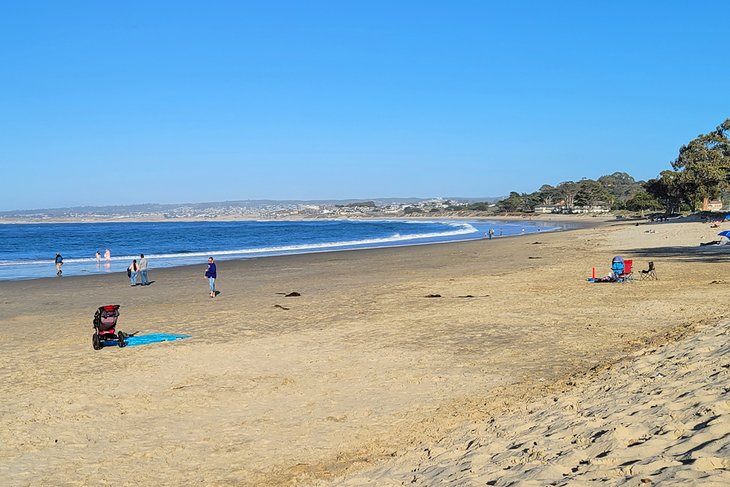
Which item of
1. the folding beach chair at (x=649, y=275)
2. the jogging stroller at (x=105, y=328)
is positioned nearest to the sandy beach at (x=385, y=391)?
the jogging stroller at (x=105, y=328)

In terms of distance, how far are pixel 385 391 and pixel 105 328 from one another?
249 inches

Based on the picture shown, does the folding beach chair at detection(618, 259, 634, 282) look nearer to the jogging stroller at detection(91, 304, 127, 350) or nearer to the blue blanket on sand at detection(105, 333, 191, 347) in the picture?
the blue blanket on sand at detection(105, 333, 191, 347)

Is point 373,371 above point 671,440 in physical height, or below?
below

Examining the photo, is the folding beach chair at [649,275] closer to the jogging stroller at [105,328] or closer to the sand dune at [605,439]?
the sand dune at [605,439]

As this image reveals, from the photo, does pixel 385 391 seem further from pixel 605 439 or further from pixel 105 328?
pixel 105 328

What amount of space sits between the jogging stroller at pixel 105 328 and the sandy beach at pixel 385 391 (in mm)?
239

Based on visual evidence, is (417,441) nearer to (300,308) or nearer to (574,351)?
(574,351)

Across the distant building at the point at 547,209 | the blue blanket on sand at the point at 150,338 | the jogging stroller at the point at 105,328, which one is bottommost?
the blue blanket on sand at the point at 150,338

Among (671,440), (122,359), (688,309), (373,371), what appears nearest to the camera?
(671,440)

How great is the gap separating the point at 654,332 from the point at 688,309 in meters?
2.58

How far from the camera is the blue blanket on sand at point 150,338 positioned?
1280 cm

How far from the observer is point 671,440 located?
5188 millimetres

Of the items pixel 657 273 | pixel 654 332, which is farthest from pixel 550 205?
pixel 654 332

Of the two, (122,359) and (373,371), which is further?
(122,359)
